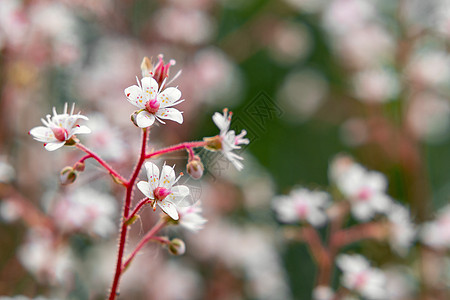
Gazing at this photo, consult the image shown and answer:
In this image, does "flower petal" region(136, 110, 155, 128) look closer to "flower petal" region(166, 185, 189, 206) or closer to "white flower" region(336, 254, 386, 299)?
"flower petal" region(166, 185, 189, 206)

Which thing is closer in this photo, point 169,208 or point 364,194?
point 169,208

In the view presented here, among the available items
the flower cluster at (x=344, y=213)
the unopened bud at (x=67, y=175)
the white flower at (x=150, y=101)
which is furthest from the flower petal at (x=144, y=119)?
the flower cluster at (x=344, y=213)

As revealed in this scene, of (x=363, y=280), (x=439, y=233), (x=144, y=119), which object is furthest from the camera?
(x=439, y=233)

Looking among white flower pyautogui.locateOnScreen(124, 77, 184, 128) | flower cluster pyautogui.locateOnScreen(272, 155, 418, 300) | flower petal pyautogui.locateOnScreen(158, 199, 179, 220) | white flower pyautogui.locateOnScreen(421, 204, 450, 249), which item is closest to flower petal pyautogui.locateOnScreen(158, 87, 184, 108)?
white flower pyautogui.locateOnScreen(124, 77, 184, 128)

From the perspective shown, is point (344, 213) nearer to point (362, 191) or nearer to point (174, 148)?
point (362, 191)

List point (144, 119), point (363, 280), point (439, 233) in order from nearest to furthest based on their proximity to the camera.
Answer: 1. point (144, 119)
2. point (363, 280)
3. point (439, 233)

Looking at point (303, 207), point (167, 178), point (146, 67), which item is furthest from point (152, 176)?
point (303, 207)
